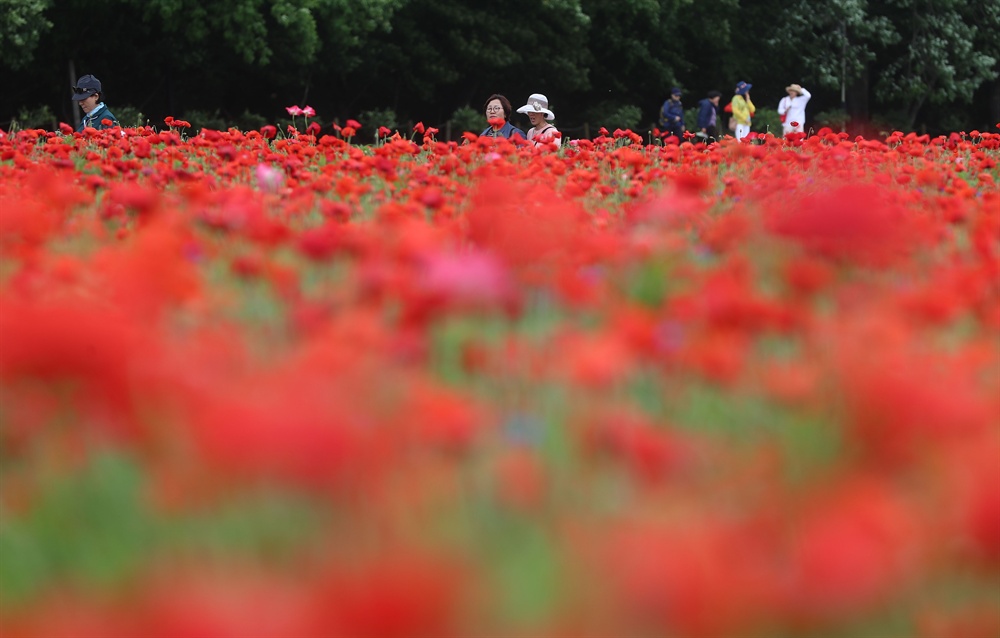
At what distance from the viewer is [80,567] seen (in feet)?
4.64

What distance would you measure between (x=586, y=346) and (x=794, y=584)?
2.40 ft

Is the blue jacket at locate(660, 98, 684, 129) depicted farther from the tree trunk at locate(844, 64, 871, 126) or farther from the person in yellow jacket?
the tree trunk at locate(844, 64, 871, 126)

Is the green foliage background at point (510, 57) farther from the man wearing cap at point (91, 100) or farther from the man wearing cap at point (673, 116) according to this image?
the man wearing cap at point (91, 100)

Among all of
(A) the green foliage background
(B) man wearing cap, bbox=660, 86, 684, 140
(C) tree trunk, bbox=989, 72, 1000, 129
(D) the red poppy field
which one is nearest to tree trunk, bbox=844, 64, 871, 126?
(A) the green foliage background

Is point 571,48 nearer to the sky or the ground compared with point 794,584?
nearer to the ground

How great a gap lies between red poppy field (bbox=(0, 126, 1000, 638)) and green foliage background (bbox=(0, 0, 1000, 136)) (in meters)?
20.2

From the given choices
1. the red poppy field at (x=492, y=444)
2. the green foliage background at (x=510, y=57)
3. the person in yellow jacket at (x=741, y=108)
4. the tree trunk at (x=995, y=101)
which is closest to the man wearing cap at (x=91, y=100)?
the red poppy field at (x=492, y=444)

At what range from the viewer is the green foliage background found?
23938mm

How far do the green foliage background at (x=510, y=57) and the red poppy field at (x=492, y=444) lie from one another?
20229mm

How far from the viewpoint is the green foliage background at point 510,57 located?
23.9m

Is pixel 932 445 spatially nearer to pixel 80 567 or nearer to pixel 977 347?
pixel 977 347

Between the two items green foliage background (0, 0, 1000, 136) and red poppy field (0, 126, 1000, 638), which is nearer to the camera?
red poppy field (0, 126, 1000, 638)

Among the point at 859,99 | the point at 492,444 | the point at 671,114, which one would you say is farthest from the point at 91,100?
the point at 859,99

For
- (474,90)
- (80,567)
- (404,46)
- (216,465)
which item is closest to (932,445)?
(216,465)
